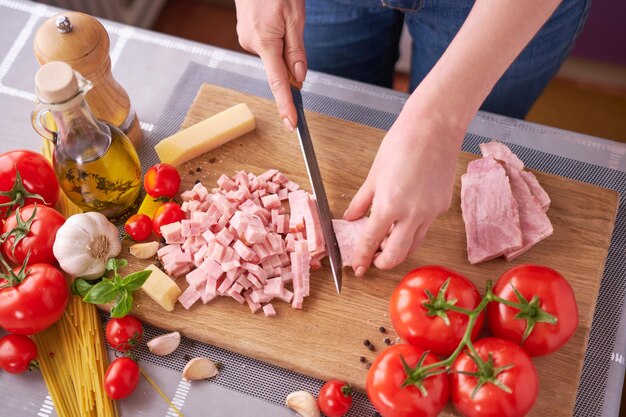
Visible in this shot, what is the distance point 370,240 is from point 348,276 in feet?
0.53

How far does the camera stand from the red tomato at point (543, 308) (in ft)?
4.33

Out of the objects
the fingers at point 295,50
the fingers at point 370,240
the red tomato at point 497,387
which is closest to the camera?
the red tomato at point 497,387

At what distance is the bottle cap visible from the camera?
127 cm

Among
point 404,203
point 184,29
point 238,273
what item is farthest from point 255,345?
point 184,29

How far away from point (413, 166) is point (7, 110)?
1236 mm

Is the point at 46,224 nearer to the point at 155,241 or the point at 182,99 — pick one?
the point at 155,241

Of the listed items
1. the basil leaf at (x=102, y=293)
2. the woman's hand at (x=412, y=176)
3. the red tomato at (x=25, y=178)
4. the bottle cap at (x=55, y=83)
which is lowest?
the basil leaf at (x=102, y=293)

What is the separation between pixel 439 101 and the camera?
1.33 meters

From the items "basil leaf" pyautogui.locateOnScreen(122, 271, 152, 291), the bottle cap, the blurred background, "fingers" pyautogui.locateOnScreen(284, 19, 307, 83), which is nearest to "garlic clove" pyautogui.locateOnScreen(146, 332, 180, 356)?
"basil leaf" pyautogui.locateOnScreen(122, 271, 152, 291)

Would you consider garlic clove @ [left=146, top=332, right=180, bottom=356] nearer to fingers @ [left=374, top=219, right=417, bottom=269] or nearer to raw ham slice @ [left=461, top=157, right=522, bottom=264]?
fingers @ [left=374, top=219, right=417, bottom=269]

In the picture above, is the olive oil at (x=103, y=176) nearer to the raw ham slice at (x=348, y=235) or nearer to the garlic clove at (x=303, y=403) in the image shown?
the raw ham slice at (x=348, y=235)

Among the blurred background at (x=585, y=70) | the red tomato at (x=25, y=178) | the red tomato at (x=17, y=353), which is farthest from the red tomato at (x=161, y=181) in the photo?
the blurred background at (x=585, y=70)

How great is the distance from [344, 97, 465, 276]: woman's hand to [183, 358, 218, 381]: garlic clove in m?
0.47

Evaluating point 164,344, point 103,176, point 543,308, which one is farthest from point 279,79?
point 543,308
